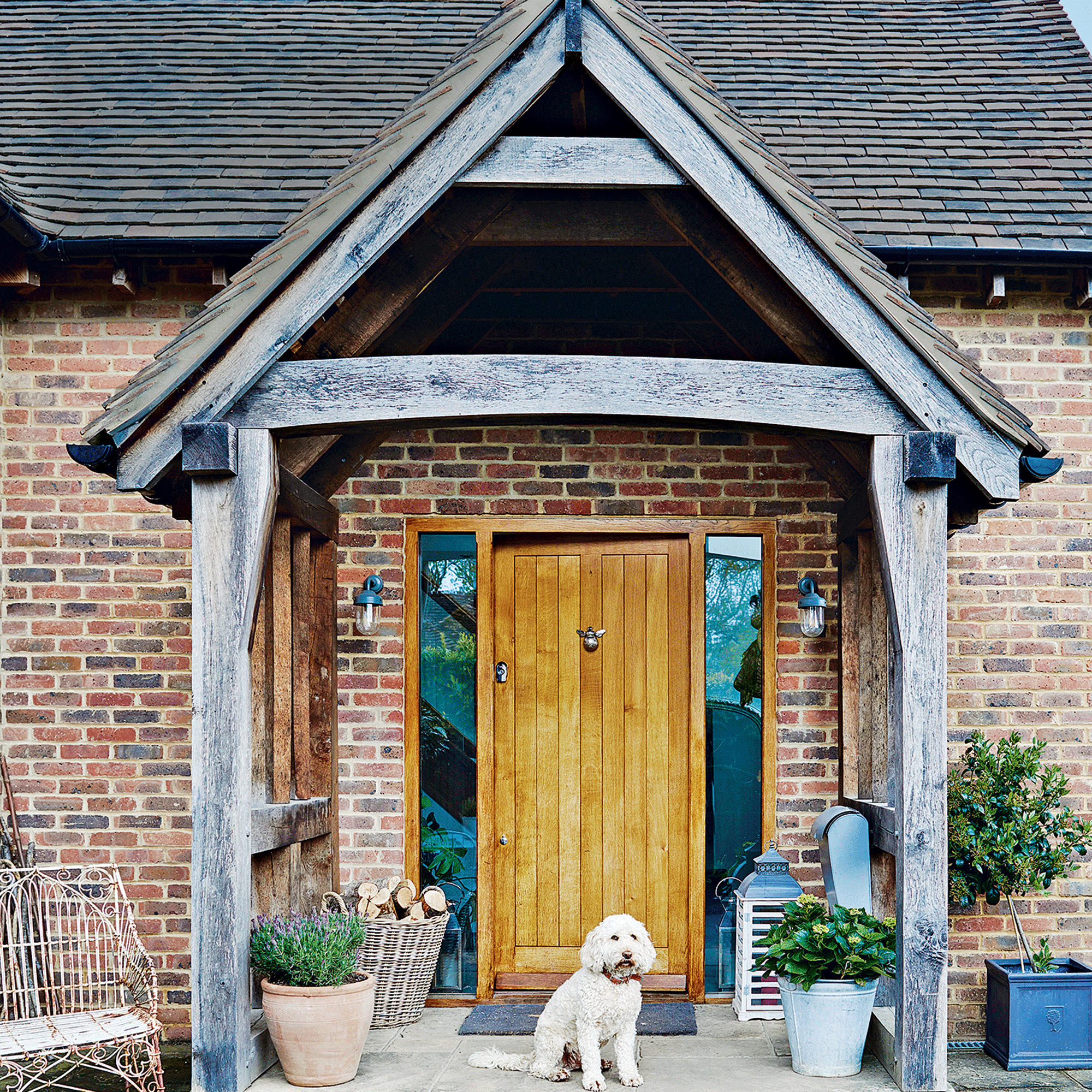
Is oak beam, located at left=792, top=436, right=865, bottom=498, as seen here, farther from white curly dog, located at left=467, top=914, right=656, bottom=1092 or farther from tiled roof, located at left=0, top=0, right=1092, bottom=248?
white curly dog, located at left=467, top=914, right=656, bottom=1092

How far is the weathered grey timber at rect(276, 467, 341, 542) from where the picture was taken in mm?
4422

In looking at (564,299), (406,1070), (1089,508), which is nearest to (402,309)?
(564,299)

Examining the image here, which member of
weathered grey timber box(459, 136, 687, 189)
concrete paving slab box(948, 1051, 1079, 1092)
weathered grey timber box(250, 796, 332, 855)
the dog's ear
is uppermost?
weathered grey timber box(459, 136, 687, 189)

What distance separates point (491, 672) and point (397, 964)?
1.47 metres

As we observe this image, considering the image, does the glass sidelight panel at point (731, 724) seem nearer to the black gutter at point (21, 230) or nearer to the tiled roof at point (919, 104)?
the tiled roof at point (919, 104)

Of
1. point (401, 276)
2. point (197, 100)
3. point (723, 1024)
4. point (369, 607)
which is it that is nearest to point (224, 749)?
point (369, 607)

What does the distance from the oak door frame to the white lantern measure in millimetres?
373

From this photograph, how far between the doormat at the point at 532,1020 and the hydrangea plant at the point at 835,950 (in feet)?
3.18

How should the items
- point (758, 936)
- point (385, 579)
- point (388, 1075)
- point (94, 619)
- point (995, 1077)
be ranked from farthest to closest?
point (385, 579) < point (94, 619) < point (758, 936) < point (995, 1077) < point (388, 1075)

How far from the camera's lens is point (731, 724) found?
5.62 m

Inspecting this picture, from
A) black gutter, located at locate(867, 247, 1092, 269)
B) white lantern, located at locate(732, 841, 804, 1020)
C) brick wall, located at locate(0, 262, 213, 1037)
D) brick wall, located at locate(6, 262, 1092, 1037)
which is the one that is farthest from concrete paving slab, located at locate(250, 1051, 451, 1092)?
black gutter, located at locate(867, 247, 1092, 269)

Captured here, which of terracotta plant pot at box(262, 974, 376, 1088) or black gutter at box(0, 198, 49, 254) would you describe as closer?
terracotta plant pot at box(262, 974, 376, 1088)

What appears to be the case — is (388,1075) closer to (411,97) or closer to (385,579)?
(385,579)

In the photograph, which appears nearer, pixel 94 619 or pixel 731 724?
pixel 94 619
